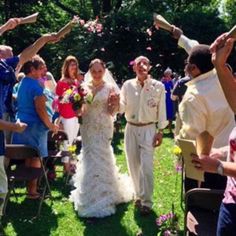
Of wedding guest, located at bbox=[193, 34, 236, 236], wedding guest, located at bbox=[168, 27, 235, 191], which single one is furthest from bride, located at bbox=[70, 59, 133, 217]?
wedding guest, located at bbox=[193, 34, 236, 236]

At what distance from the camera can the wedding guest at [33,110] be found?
6355 millimetres

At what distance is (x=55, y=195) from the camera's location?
23.6ft

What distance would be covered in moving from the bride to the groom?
0.27 metres

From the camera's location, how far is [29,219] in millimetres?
6176

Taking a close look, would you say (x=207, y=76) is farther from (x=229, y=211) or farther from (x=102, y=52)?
(x=102, y=52)


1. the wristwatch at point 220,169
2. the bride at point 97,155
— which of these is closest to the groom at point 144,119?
the bride at point 97,155

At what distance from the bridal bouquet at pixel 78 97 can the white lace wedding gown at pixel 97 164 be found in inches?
5.8

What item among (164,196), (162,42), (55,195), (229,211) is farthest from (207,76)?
(162,42)

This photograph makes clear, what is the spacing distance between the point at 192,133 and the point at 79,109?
2422mm

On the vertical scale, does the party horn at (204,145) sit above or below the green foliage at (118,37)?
below

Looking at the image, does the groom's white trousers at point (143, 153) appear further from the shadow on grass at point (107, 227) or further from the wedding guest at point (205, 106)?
the wedding guest at point (205, 106)

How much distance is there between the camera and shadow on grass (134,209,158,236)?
5738 mm

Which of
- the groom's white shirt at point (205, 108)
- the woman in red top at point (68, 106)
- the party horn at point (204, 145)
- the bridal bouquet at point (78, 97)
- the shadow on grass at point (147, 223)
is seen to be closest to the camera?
the party horn at point (204, 145)

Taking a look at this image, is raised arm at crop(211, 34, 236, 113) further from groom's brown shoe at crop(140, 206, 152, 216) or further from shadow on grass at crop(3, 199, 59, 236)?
groom's brown shoe at crop(140, 206, 152, 216)
